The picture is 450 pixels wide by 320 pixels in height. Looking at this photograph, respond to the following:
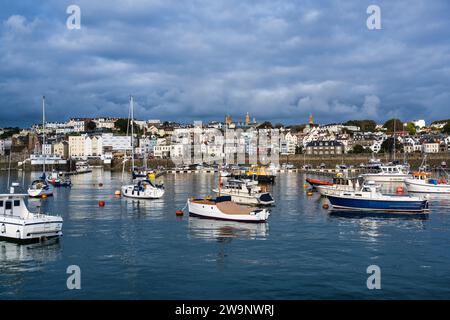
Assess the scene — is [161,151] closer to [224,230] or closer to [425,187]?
[425,187]

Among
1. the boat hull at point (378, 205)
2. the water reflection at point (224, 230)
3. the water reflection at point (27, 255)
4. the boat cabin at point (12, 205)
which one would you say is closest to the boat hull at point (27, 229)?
the water reflection at point (27, 255)

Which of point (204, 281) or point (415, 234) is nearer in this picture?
point (204, 281)

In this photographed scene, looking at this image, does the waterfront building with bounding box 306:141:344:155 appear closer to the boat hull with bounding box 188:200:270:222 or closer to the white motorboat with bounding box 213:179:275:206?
the white motorboat with bounding box 213:179:275:206

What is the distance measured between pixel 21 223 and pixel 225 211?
13618mm

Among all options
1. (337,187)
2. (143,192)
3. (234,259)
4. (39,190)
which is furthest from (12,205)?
(337,187)

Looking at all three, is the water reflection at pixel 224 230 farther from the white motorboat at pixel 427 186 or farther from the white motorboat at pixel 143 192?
the white motorboat at pixel 427 186

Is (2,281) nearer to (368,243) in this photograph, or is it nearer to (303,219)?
(368,243)

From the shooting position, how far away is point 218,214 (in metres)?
34.3

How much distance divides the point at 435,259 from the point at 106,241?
1730cm

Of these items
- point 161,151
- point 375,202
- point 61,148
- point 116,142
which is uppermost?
point 116,142

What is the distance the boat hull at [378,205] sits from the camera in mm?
38688

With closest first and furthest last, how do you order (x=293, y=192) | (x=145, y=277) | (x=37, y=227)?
(x=145, y=277)
(x=37, y=227)
(x=293, y=192)

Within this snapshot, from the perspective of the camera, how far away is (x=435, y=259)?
922 inches

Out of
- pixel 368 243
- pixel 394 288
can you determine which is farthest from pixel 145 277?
Result: pixel 368 243
